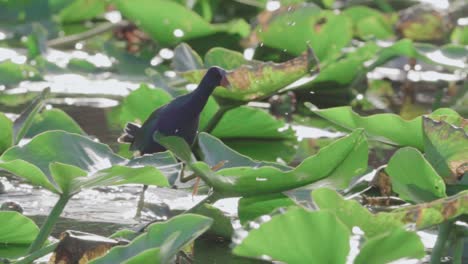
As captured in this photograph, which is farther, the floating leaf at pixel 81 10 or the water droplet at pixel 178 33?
the floating leaf at pixel 81 10

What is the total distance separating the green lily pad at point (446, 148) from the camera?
1.49 metres

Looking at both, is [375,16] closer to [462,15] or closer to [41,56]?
[462,15]

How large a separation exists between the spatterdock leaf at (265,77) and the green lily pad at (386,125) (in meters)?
0.34

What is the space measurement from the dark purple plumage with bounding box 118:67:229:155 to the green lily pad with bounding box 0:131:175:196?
1.10 feet

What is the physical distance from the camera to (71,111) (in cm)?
269

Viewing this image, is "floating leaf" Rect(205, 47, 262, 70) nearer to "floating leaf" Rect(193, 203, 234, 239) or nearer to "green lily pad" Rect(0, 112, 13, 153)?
"green lily pad" Rect(0, 112, 13, 153)

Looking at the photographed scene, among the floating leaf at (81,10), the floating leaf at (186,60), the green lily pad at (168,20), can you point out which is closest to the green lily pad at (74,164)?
the floating leaf at (186,60)

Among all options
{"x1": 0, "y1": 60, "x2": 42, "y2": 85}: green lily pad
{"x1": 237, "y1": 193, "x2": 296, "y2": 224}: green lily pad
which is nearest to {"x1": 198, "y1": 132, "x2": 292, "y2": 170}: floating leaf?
{"x1": 237, "y1": 193, "x2": 296, "y2": 224}: green lily pad

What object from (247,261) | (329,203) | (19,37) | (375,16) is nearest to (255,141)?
(247,261)

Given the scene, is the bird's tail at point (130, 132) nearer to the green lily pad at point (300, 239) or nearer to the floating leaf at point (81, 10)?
the green lily pad at point (300, 239)

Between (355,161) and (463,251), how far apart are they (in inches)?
7.4

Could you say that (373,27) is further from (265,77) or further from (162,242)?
(162,242)

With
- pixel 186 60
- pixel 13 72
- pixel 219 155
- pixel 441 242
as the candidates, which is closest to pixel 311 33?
pixel 186 60

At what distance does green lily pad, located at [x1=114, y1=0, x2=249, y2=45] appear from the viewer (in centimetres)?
297
